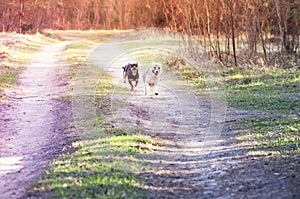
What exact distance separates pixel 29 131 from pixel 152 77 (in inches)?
174

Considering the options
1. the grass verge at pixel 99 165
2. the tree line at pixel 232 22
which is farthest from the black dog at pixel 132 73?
the tree line at pixel 232 22

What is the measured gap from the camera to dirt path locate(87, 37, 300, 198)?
19.5ft

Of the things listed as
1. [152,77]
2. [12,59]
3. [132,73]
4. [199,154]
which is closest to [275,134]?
[199,154]

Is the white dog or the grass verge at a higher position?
the white dog

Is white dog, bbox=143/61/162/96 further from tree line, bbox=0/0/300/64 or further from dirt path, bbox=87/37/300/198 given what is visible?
tree line, bbox=0/0/300/64

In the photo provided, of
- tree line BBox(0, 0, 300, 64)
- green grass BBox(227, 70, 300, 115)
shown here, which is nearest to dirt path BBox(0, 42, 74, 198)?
green grass BBox(227, 70, 300, 115)

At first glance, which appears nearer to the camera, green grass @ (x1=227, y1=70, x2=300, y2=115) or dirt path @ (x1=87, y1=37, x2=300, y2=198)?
dirt path @ (x1=87, y1=37, x2=300, y2=198)

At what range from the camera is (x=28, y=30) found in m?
43.6

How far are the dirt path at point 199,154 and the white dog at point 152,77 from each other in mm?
344

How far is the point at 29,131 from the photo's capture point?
930cm

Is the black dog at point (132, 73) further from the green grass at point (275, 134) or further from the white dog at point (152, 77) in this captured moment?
the green grass at point (275, 134)

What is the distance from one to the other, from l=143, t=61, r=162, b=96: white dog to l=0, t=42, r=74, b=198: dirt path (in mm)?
2397

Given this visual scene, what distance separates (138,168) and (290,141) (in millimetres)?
3006

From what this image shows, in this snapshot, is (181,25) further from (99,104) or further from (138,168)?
(138,168)
